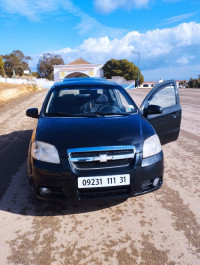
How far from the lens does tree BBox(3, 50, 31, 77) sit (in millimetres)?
67312

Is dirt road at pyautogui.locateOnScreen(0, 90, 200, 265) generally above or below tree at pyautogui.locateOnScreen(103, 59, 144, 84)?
below

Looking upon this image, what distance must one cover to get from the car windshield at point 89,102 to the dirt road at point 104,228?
1.24 metres

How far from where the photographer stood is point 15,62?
6775cm

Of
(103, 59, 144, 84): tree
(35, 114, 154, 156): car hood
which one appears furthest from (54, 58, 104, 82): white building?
(35, 114, 154, 156): car hood

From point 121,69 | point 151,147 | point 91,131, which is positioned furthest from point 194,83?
point 91,131

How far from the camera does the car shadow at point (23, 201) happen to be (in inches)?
105

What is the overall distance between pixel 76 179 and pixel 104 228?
1.98ft

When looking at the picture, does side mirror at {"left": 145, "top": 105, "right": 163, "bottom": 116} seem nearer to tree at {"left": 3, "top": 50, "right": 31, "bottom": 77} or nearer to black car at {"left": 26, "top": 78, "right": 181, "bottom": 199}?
black car at {"left": 26, "top": 78, "right": 181, "bottom": 199}

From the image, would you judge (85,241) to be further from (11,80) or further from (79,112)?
(11,80)

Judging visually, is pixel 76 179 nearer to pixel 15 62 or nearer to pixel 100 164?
pixel 100 164

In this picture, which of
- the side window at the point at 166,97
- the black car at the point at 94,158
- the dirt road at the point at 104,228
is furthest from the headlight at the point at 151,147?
the side window at the point at 166,97

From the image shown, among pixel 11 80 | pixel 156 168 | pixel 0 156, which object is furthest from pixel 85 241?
pixel 11 80

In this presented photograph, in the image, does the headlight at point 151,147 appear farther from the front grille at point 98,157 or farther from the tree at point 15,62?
the tree at point 15,62

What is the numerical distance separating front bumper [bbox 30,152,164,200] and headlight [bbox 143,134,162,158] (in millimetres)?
70
